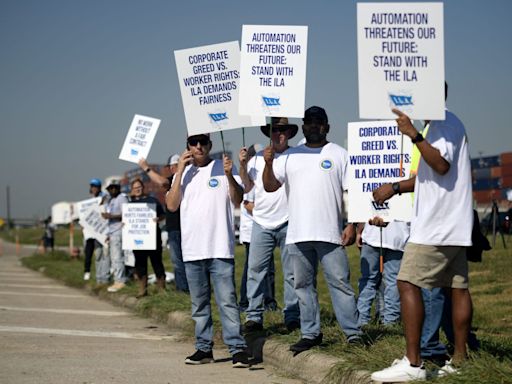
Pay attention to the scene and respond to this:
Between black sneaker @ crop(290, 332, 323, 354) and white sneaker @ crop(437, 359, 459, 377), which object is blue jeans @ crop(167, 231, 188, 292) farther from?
white sneaker @ crop(437, 359, 459, 377)

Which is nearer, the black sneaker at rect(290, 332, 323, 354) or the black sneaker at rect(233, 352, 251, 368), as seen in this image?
the black sneaker at rect(290, 332, 323, 354)

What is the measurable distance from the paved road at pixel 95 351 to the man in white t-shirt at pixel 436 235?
5.71 feet

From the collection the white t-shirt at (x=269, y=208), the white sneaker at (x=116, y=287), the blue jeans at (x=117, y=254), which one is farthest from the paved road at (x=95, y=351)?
the white t-shirt at (x=269, y=208)

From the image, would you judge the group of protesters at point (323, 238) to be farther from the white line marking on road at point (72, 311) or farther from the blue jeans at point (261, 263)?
the white line marking on road at point (72, 311)

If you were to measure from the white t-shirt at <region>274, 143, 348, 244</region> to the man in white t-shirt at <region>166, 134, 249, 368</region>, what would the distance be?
0.64 m

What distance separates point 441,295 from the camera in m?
6.44

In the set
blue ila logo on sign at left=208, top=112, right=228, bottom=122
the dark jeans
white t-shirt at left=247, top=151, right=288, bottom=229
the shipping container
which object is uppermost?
the shipping container

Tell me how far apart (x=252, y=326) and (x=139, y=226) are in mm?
5828

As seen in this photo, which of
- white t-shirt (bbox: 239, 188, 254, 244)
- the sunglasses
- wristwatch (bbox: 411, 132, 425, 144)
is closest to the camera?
wristwatch (bbox: 411, 132, 425, 144)

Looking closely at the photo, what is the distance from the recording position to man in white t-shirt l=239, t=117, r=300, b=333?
31.2 feet

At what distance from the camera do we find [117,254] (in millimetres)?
16297

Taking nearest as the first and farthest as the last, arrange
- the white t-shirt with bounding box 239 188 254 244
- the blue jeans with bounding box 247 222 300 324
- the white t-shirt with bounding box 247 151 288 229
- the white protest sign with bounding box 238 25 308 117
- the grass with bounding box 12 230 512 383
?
the grass with bounding box 12 230 512 383, the white protest sign with bounding box 238 25 308 117, the blue jeans with bounding box 247 222 300 324, the white t-shirt with bounding box 247 151 288 229, the white t-shirt with bounding box 239 188 254 244

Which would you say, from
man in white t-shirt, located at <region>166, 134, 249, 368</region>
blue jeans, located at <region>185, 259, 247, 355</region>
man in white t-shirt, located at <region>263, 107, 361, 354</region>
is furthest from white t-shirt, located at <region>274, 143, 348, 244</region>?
blue jeans, located at <region>185, 259, 247, 355</region>

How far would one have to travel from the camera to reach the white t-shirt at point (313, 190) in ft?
25.6
